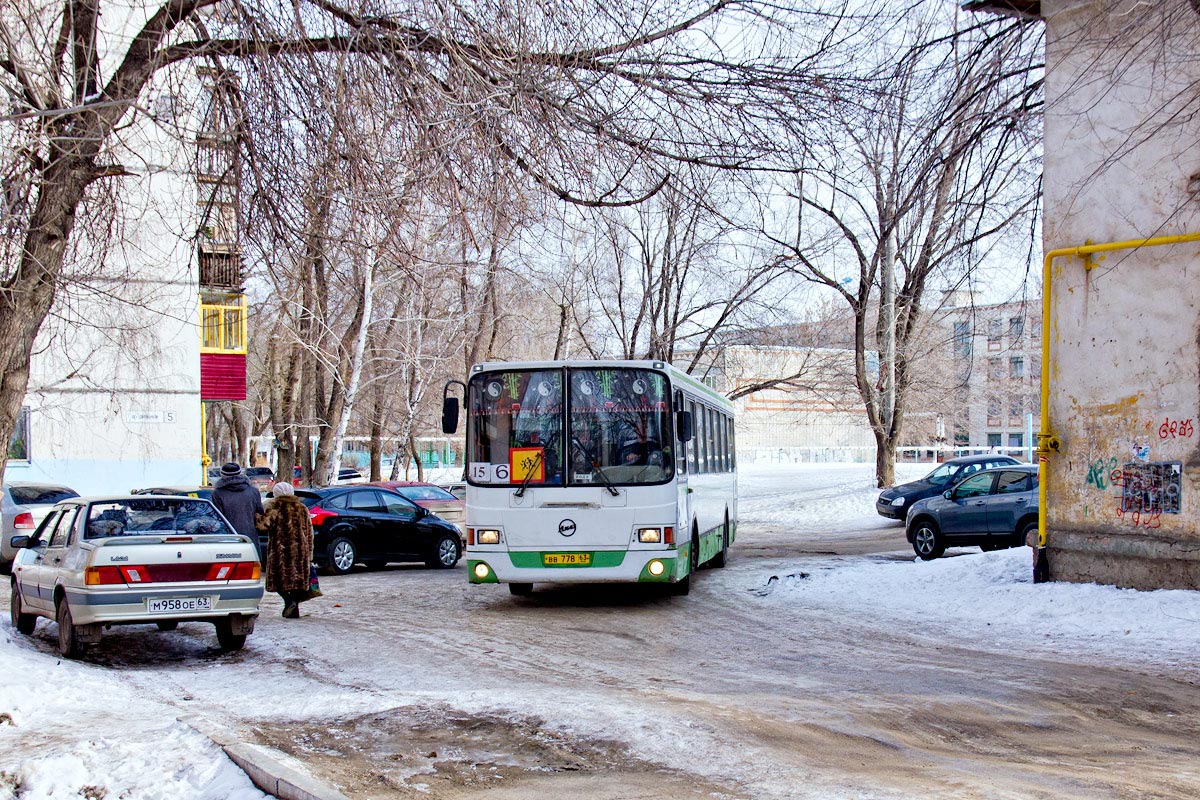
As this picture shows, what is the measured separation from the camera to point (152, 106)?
380 inches

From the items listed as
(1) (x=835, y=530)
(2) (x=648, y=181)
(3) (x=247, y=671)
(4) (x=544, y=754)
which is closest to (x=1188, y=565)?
(2) (x=648, y=181)

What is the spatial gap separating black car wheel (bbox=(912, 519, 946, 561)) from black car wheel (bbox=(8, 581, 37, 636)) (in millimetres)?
15022

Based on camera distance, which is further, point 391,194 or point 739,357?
point 739,357

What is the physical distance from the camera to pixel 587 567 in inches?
549

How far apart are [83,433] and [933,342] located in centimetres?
2771

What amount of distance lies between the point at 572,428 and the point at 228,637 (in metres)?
4.77

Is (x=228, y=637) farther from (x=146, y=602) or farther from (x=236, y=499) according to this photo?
(x=236, y=499)

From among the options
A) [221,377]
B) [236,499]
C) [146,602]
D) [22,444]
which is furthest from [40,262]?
[221,377]

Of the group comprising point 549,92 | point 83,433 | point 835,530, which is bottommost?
point 835,530

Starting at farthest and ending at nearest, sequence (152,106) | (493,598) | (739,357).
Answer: (739,357), (493,598), (152,106)

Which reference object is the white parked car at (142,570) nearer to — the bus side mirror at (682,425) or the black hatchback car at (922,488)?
the bus side mirror at (682,425)

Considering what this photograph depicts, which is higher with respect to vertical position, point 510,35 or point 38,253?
point 510,35

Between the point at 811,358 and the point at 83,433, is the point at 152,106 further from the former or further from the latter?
the point at 811,358

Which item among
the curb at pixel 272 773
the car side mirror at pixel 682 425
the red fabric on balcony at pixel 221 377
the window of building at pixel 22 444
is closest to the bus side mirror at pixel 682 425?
the car side mirror at pixel 682 425
